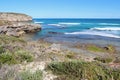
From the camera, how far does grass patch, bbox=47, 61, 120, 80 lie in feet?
21.2

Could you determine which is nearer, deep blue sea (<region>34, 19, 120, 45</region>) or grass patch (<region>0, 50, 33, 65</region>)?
grass patch (<region>0, 50, 33, 65</region>)

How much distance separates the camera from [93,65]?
22.7 ft

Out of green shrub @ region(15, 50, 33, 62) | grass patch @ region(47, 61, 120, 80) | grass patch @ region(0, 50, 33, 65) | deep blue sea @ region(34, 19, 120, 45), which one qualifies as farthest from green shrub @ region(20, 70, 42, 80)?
deep blue sea @ region(34, 19, 120, 45)

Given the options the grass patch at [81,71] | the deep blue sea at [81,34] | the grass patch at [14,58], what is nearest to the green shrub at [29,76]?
the grass patch at [81,71]

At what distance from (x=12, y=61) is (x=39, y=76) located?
1573 mm

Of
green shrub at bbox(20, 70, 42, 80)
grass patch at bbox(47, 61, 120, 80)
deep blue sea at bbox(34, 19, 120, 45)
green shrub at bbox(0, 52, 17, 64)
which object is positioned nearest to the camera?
green shrub at bbox(20, 70, 42, 80)

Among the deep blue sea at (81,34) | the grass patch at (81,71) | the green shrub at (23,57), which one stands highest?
the green shrub at (23,57)

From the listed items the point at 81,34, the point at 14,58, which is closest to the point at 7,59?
the point at 14,58

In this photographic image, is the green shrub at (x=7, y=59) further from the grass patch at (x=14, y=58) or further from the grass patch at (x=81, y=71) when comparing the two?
the grass patch at (x=81, y=71)

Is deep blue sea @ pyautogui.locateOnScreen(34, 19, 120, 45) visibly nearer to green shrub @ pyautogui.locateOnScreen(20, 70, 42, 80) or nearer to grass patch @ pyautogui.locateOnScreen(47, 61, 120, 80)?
grass patch @ pyautogui.locateOnScreen(47, 61, 120, 80)

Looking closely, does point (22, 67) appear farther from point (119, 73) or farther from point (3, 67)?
point (119, 73)

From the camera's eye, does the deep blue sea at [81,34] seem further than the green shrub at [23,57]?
Yes

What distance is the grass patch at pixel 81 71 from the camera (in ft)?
21.2

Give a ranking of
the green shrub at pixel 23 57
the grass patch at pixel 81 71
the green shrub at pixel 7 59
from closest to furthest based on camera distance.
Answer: the grass patch at pixel 81 71 < the green shrub at pixel 7 59 < the green shrub at pixel 23 57
